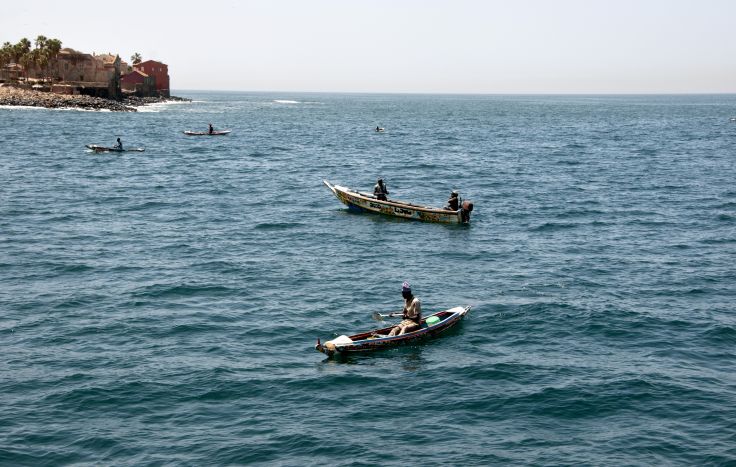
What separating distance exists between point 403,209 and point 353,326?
18752 mm

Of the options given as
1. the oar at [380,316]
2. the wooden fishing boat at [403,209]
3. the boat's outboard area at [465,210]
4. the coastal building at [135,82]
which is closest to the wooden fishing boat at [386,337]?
the oar at [380,316]

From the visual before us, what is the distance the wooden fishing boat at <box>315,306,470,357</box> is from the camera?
75.4 feet

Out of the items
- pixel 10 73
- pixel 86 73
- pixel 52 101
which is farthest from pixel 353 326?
pixel 10 73

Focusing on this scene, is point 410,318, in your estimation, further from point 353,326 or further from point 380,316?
point 353,326

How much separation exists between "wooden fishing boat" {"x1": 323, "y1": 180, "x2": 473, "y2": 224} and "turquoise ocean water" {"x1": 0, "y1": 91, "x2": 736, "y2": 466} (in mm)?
715

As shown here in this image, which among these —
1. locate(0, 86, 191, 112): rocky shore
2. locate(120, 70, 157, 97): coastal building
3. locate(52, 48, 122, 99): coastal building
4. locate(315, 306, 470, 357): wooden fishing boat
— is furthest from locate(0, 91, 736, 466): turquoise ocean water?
locate(120, 70, 157, 97): coastal building

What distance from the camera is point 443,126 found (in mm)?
144750

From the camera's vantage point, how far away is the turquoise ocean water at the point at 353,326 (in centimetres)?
1812

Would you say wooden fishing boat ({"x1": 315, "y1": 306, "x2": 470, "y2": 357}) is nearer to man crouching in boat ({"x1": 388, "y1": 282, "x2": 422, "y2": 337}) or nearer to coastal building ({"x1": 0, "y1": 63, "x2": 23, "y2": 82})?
man crouching in boat ({"x1": 388, "y1": 282, "x2": 422, "y2": 337})

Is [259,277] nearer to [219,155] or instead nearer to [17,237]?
[17,237]

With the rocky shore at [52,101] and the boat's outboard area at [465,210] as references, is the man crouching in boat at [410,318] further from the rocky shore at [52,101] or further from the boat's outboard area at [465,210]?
the rocky shore at [52,101]

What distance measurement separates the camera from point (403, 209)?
144 ft

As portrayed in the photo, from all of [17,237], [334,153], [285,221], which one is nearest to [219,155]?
[334,153]

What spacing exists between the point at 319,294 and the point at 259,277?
3570mm
